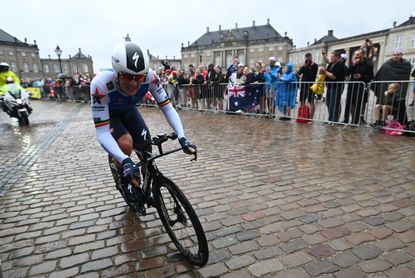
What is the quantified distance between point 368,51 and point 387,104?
180cm

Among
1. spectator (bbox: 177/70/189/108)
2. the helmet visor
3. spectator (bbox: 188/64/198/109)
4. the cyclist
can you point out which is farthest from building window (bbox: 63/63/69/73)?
the helmet visor

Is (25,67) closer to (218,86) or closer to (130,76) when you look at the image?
(218,86)

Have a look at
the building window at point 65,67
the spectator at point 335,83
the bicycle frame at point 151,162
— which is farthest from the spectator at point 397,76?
the building window at point 65,67

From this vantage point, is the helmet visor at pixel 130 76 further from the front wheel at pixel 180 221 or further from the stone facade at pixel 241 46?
the stone facade at pixel 241 46

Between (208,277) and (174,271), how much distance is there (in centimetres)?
31

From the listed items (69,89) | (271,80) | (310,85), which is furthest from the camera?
(69,89)

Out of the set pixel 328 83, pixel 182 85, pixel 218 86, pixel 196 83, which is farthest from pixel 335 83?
pixel 182 85

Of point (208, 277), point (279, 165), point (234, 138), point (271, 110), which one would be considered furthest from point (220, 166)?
point (271, 110)

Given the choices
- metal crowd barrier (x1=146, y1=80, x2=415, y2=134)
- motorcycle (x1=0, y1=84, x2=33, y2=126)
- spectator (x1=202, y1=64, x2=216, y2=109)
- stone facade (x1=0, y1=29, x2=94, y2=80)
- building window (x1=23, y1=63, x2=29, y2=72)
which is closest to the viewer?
metal crowd barrier (x1=146, y1=80, x2=415, y2=134)

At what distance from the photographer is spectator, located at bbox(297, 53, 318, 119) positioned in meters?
9.16

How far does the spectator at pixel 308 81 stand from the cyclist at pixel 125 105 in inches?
285

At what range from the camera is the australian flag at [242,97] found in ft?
36.1

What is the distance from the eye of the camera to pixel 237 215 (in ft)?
10.8

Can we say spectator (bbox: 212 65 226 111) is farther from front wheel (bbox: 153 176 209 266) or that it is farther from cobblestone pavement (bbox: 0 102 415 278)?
front wheel (bbox: 153 176 209 266)
